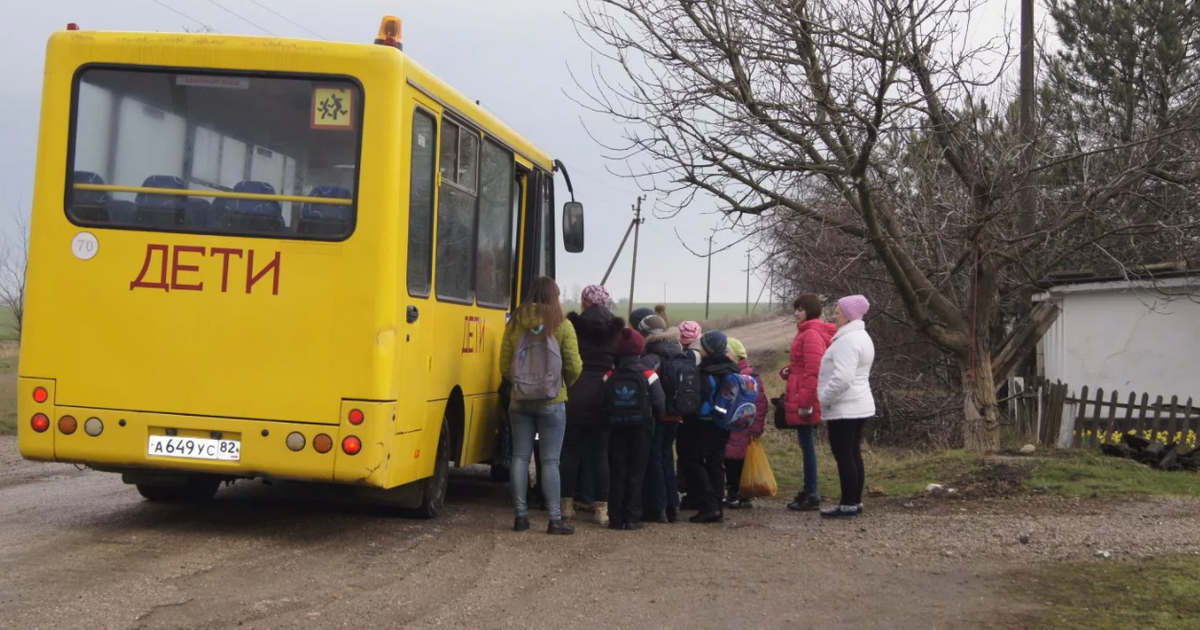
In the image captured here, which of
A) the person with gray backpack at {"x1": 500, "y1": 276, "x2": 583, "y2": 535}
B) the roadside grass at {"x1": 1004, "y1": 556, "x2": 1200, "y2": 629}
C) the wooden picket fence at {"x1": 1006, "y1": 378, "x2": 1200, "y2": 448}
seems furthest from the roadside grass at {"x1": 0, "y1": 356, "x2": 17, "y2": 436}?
the roadside grass at {"x1": 1004, "y1": 556, "x2": 1200, "y2": 629}

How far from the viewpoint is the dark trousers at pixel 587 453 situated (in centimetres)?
945

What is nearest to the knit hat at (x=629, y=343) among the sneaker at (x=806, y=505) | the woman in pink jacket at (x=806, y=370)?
the woman in pink jacket at (x=806, y=370)

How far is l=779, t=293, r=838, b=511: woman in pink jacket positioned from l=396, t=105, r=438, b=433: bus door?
3.21 m

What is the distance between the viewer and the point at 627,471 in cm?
951

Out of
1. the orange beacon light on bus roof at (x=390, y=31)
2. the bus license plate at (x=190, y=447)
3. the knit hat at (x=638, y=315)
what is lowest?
the bus license plate at (x=190, y=447)

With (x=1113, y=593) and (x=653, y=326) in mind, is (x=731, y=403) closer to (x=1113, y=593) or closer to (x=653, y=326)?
(x=653, y=326)

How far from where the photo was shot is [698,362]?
10.2m

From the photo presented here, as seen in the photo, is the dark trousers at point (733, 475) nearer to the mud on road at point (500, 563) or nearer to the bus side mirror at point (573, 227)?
the mud on road at point (500, 563)

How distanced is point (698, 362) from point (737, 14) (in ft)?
14.0

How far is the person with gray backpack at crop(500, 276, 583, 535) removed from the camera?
8844 mm

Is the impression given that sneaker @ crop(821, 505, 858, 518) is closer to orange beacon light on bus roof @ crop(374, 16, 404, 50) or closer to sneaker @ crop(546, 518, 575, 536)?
sneaker @ crop(546, 518, 575, 536)

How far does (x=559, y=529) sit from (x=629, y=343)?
4.74 feet

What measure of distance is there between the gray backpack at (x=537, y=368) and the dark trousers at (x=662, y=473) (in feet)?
4.12

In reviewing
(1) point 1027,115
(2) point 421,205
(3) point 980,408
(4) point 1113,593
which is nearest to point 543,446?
(2) point 421,205
